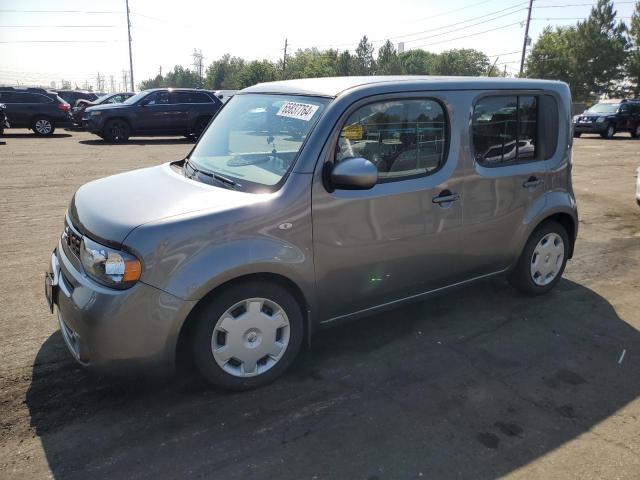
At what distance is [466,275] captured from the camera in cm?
409

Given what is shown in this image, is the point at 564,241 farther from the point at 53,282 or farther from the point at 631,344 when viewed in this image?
the point at 53,282

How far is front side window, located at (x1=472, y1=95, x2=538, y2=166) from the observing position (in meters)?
3.92

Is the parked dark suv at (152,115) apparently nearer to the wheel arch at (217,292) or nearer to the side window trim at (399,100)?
the side window trim at (399,100)

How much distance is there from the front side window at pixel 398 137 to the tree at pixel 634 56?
207 feet

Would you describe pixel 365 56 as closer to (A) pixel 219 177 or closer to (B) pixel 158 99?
(B) pixel 158 99

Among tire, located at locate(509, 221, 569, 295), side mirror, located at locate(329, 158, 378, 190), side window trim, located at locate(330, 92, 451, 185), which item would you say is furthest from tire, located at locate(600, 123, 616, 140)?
side mirror, located at locate(329, 158, 378, 190)

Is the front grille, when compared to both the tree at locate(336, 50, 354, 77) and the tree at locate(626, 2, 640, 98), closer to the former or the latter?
the tree at locate(626, 2, 640, 98)

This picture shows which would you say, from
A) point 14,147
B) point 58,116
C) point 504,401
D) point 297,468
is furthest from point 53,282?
point 58,116

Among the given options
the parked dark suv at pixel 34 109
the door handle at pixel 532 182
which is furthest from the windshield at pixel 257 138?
the parked dark suv at pixel 34 109

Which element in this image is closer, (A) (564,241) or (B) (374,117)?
(B) (374,117)

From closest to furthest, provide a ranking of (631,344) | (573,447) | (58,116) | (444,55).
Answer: (573,447) < (631,344) < (58,116) < (444,55)

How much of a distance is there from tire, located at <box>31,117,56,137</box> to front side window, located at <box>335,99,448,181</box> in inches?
763

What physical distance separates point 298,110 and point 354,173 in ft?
2.29

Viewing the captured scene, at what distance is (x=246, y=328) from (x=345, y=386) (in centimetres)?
73
